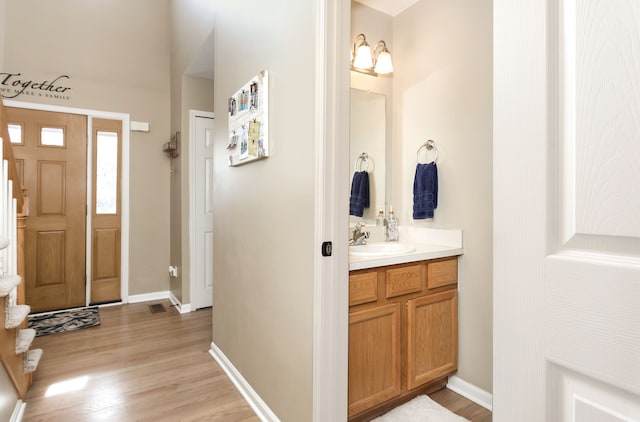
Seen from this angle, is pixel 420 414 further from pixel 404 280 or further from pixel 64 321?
pixel 64 321

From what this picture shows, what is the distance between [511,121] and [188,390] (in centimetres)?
230

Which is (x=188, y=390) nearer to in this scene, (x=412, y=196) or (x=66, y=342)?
(x=66, y=342)

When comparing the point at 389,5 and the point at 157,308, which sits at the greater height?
the point at 389,5

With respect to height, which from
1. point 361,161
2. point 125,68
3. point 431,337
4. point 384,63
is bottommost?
point 431,337

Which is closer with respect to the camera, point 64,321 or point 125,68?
point 64,321

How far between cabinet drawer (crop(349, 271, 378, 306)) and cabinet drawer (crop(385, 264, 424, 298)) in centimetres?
10

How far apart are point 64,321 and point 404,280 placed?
11.0 ft

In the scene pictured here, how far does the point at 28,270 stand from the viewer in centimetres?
336

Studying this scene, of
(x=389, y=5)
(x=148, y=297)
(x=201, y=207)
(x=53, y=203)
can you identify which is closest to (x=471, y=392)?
(x=389, y=5)

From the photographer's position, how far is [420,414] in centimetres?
181

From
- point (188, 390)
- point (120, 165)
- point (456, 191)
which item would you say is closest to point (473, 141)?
point (456, 191)

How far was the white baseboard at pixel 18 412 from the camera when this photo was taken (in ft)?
5.73

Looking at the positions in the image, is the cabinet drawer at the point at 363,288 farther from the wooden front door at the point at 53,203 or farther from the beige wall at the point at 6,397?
the wooden front door at the point at 53,203

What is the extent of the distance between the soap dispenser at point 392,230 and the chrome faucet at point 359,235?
0.20 metres
